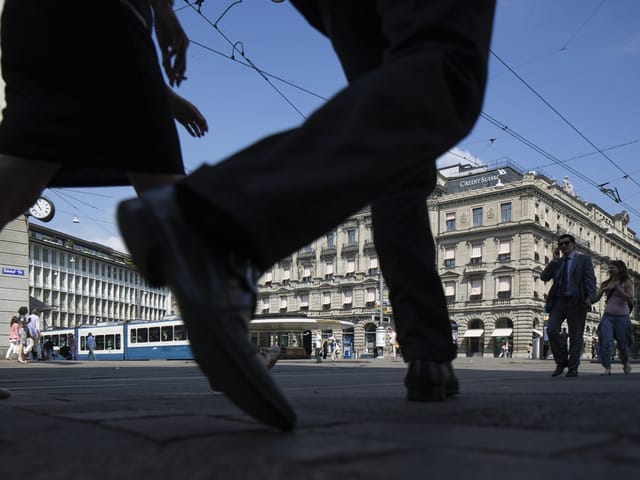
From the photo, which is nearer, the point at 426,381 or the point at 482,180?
the point at 426,381

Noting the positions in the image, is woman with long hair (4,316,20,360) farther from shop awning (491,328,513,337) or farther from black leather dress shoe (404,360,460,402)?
shop awning (491,328,513,337)

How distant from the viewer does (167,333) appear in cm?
2998

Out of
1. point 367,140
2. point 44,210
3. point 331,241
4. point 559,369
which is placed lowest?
point 559,369

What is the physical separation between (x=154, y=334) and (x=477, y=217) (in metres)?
27.8

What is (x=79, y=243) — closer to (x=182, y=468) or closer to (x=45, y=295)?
(x=45, y=295)

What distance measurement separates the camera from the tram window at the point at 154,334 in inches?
1201

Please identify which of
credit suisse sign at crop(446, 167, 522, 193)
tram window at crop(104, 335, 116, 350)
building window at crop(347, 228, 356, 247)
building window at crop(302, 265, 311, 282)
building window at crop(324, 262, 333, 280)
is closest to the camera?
tram window at crop(104, 335, 116, 350)

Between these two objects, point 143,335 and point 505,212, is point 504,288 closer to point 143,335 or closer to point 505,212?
point 505,212

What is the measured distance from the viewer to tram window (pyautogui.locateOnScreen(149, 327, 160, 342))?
1201 inches

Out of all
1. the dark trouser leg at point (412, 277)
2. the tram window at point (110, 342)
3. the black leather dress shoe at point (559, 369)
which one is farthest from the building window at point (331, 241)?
the dark trouser leg at point (412, 277)

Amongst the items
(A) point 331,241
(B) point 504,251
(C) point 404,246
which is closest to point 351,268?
(A) point 331,241

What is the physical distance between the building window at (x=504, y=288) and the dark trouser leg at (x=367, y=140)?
48.5m

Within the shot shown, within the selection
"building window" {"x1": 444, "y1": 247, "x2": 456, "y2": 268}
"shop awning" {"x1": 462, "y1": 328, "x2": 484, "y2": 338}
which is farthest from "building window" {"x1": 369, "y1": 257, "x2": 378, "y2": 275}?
"shop awning" {"x1": 462, "y1": 328, "x2": 484, "y2": 338}

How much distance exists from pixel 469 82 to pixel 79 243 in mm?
88754
